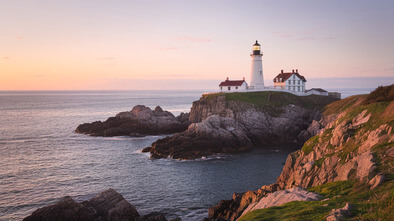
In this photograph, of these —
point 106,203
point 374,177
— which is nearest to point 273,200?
point 374,177

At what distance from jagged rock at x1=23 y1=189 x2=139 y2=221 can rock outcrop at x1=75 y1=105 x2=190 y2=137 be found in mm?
42765

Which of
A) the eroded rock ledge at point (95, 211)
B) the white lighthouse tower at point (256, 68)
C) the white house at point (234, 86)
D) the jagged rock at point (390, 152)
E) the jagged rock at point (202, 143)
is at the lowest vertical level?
the eroded rock ledge at point (95, 211)

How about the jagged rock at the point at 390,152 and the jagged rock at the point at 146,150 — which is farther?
the jagged rock at the point at 146,150

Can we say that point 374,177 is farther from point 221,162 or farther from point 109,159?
point 109,159

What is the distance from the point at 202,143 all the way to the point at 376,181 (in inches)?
1530

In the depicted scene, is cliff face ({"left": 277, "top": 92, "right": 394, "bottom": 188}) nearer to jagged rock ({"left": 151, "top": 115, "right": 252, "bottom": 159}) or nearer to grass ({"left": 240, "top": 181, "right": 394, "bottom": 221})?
grass ({"left": 240, "top": 181, "right": 394, "bottom": 221})

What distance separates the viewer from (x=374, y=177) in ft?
55.5

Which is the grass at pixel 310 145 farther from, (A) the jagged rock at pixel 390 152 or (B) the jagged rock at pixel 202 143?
(B) the jagged rock at pixel 202 143

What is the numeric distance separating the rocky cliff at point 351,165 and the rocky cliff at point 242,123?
24247 mm

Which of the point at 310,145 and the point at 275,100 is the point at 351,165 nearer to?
the point at 310,145

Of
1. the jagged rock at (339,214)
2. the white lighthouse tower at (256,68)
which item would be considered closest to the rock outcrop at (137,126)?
the white lighthouse tower at (256,68)

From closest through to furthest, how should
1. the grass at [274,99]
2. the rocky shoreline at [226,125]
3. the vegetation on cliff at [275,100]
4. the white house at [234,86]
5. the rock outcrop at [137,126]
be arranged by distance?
the rocky shoreline at [226,125] < the rock outcrop at [137,126] < the grass at [274,99] < the vegetation on cliff at [275,100] < the white house at [234,86]

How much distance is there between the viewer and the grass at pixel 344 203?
1227 centimetres

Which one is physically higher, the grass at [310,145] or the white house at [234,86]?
the white house at [234,86]
